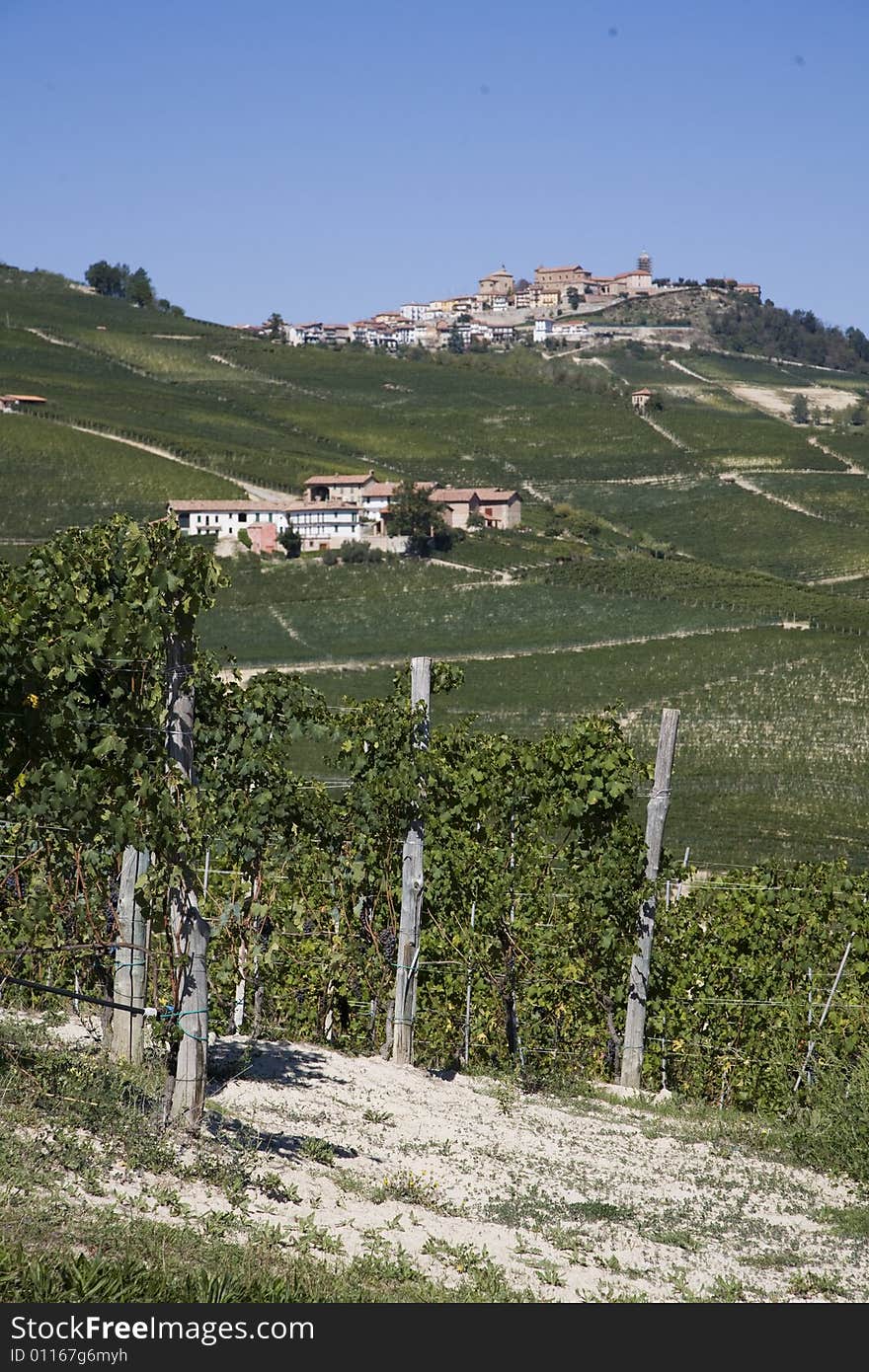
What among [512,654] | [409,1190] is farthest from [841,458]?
[409,1190]

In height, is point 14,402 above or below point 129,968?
above

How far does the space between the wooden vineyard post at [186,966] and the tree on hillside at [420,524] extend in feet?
230

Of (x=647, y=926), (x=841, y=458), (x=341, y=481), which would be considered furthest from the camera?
(x=841, y=458)

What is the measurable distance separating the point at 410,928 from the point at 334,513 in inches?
2790

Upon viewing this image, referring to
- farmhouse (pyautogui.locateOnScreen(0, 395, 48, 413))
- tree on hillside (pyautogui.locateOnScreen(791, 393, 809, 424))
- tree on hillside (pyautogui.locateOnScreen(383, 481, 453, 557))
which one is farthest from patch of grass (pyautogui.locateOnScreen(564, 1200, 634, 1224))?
tree on hillside (pyautogui.locateOnScreen(791, 393, 809, 424))

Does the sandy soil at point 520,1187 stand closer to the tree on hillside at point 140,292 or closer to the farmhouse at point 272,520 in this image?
the farmhouse at point 272,520

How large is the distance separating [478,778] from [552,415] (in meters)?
112

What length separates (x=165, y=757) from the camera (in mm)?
6703

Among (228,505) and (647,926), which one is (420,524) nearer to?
(228,505)

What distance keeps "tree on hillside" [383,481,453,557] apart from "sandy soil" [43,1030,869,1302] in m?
68.1

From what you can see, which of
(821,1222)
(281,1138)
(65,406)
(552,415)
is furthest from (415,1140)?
(552,415)

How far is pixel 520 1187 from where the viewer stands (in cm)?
Result: 729

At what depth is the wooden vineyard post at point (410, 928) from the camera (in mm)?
9695

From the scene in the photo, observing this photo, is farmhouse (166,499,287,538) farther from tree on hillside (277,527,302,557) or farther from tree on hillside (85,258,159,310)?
tree on hillside (85,258,159,310)
